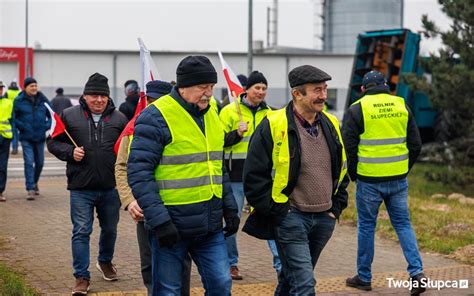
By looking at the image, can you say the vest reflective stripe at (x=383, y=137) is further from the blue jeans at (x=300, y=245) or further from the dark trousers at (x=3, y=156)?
the dark trousers at (x=3, y=156)

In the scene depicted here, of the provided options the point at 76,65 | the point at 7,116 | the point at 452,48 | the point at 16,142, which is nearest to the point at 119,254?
the point at 7,116

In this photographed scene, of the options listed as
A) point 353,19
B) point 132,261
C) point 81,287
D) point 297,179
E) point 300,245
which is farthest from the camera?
point 353,19

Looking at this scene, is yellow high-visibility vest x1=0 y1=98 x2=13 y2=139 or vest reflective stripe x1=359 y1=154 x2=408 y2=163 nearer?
vest reflective stripe x1=359 y1=154 x2=408 y2=163

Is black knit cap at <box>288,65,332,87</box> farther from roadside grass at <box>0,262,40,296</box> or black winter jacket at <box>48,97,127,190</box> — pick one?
roadside grass at <box>0,262,40,296</box>

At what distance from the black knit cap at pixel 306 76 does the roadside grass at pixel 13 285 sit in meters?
2.91

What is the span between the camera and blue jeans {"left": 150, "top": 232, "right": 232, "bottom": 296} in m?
4.71

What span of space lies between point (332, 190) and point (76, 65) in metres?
32.9

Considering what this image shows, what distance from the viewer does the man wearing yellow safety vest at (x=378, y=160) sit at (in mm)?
6801

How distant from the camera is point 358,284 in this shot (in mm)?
6867

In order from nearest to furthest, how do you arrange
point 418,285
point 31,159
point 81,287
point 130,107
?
point 81,287 < point 418,285 < point 130,107 < point 31,159

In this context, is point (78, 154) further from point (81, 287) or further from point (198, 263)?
point (198, 263)

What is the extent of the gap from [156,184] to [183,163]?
225 millimetres

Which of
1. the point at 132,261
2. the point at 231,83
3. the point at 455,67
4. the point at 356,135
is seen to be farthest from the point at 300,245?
the point at 455,67

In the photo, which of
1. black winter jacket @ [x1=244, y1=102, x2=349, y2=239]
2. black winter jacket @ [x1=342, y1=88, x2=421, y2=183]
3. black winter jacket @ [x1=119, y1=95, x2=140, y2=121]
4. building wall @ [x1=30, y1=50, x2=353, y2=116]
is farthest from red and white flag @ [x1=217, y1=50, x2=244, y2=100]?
building wall @ [x1=30, y1=50, x2=353, y2=116]
